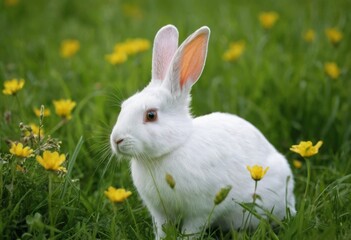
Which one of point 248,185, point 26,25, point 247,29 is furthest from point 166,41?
point 26,25

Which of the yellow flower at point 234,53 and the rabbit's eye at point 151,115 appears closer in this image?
the rabbit's eye at point 151,115

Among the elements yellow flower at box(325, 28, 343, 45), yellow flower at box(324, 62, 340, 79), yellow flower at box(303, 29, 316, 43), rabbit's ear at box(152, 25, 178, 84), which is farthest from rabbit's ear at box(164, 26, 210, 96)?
yellow flower at box(303, 29, 316, 43)

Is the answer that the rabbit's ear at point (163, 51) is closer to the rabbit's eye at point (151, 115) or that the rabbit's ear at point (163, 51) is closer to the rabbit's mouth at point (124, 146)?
the rabbit's eye at point (151, 115)

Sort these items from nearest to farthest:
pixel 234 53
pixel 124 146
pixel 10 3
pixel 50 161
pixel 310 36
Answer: pixel 50 161, pixel 124 146, pixel 234 53, pixel 310 36, pixel 10 3

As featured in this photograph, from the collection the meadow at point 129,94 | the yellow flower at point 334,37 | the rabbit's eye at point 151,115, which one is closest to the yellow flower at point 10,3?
the meadow at point 129,94

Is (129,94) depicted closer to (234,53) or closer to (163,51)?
(234,53)

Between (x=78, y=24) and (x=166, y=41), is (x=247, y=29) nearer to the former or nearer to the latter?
(x=78, y=24)

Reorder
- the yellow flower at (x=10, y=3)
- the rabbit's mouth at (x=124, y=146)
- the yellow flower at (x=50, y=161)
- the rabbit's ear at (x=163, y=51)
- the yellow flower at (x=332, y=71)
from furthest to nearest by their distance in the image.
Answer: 1. the yellow flower at (x=10, y=3)
2. the yellow flower at (x=332, y=71)
3. the rabbit's ear at (x=163, y=51)
4. the rabbit's mouth at (x=124, y=146)
5. the yellow flower at (x=50, y=161)

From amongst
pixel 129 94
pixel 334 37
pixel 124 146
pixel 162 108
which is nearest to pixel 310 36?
pixel 334 37
